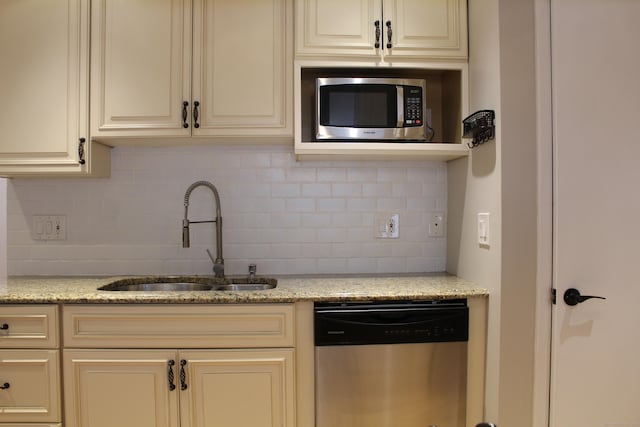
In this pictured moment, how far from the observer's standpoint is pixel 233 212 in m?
2.01

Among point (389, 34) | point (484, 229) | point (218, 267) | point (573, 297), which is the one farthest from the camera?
point (218, 267)

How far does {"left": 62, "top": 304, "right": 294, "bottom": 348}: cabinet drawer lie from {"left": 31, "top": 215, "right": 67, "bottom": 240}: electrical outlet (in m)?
0.69

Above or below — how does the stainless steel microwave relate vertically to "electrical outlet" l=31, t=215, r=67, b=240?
above

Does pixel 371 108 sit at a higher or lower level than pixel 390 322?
higher

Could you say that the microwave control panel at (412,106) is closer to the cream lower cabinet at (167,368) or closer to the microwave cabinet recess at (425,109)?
the microwave cabinet recess at (425,109)

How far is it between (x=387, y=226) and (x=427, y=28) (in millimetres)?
977

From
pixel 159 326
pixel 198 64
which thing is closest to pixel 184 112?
pixel 198 64

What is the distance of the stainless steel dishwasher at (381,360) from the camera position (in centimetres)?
149

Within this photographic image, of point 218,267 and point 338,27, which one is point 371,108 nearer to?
point 338,27

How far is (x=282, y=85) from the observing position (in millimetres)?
1713

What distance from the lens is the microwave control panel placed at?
5.62 feet

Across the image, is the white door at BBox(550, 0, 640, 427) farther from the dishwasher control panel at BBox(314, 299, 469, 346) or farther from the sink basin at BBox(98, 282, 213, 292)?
the sink basin at BBox(98, 282, 213, 292)

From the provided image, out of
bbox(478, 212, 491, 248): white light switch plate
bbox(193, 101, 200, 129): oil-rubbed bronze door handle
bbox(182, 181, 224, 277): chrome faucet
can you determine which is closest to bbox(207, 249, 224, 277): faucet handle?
bbox(182, 181, 224, 277): chrome faucet

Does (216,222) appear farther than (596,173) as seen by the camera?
Yes
